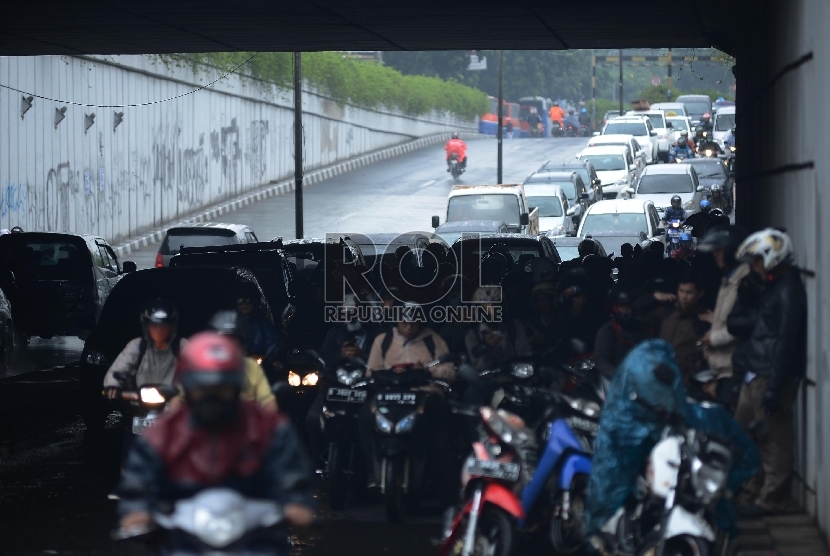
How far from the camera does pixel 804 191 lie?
32.8ft

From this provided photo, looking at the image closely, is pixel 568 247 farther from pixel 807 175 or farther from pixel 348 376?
pixel 807 175

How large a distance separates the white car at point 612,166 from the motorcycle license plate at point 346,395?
3721cm

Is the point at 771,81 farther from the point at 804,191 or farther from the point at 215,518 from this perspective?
the point at 215,518

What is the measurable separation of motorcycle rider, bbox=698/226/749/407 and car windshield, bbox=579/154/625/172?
3901 centimetres

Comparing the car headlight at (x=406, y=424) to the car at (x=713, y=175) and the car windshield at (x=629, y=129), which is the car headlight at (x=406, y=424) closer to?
the car at (x=713, y=175)

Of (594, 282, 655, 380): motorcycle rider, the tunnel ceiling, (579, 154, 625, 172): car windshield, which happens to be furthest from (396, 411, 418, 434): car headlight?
(579, 154, 625, 172): car windshield

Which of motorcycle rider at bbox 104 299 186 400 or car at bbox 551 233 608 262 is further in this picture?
car at bbox 551 233 608 262

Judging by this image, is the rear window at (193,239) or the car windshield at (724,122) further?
the car windshield at (724,122)

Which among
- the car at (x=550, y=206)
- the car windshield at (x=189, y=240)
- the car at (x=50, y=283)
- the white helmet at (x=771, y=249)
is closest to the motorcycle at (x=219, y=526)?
the white helmet at (x=771, y=249)

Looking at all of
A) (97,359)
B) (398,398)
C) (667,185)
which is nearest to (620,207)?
(667,185)

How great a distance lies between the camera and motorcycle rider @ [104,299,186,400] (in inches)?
377

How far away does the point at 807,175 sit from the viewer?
9789 millimetres

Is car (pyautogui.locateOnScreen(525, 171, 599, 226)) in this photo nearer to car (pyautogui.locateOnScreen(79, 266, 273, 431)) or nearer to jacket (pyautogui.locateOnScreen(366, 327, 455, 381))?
car (pyautogui.locateOnScreen(79, 266, 273, 431))

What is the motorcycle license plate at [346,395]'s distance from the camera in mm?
10758
